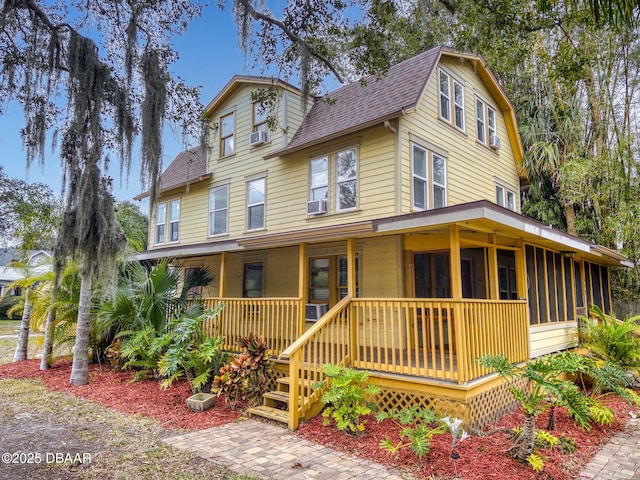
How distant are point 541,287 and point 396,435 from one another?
5047 mm

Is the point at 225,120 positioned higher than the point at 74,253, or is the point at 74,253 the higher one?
the point at 225,120

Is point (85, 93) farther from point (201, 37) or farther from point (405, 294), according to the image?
point (405, 294)

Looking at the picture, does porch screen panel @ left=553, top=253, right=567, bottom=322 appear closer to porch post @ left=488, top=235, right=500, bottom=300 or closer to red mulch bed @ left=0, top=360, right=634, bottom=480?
red mulch bed @ left=0, top=360, right=634, bottom=480

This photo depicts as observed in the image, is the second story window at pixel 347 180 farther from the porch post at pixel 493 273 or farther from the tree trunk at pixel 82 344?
the tree trunk at pixel 82 344

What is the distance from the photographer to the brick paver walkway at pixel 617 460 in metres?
4.60

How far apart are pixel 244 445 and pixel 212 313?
3060 millimetres

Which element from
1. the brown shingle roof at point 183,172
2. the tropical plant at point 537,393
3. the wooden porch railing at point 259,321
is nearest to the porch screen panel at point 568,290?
the tropical plant at point 537,393

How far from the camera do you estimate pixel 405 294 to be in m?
8.77

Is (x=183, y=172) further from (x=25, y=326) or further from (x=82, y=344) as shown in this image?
(x=82, y=344)

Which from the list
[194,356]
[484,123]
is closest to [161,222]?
[194,356]

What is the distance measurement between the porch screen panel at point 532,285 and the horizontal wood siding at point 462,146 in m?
2.40

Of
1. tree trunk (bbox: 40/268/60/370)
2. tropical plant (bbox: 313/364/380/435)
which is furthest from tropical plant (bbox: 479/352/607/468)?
tree trunk (bbox: 40/268/60/370)

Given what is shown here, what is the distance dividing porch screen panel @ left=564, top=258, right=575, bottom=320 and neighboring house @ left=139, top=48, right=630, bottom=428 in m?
0.07

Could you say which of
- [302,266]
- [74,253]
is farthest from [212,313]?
[74,253]
